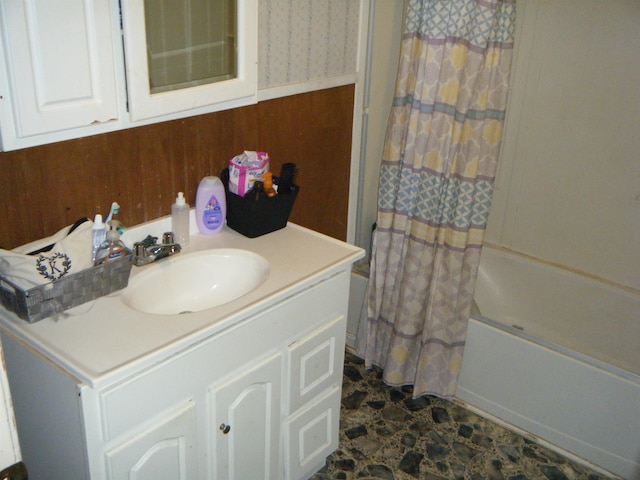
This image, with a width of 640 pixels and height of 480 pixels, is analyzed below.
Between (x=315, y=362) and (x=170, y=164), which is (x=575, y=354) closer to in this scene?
(x=315, y=362)

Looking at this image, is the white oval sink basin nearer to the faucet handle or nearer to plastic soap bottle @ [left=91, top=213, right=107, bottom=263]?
the faucet handle

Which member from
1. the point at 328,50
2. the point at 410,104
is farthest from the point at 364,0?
the point at 410,104

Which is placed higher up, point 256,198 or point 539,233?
point 256,198

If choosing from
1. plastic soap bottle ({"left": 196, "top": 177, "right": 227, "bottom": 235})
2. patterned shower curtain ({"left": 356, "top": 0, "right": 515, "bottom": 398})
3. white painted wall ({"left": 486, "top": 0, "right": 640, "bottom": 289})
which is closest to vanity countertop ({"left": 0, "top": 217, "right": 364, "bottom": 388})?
plastic soap bottle ({"left": 196, "top": 177, "right": 227, "bottom": 235})

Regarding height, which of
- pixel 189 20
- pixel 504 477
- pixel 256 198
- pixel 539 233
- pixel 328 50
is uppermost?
pixel 189 20

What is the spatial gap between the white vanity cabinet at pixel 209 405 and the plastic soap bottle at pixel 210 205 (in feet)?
1.21

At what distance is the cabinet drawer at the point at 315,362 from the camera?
1822 millimetres

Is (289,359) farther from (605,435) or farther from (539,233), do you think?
(539,233)

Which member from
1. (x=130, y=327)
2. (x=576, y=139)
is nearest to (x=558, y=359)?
(x=576, y=139)

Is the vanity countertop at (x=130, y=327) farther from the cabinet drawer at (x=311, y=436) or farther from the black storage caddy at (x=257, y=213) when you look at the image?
the cabinet drawer at (x=311, y=436)

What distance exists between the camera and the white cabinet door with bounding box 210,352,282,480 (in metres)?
1.63

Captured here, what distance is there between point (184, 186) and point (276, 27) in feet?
1.77

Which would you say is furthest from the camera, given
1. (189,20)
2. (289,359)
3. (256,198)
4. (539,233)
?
(539,233)

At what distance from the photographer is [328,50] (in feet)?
7.32
